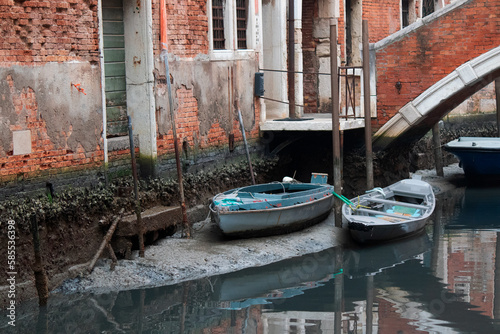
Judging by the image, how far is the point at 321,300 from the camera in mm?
8117

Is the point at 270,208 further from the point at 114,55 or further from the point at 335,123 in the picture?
the point at 114,55

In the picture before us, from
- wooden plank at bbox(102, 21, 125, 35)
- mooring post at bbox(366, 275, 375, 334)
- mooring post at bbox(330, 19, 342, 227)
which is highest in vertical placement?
wooden plank at bbox(102, 21, 125, 35)

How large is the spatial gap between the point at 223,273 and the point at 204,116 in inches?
95.0

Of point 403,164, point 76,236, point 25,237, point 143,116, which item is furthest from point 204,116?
point 403,164

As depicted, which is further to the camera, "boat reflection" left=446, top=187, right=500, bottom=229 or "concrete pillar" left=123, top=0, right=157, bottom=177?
"boat reflection" left=446, top=187, right=500, bottom=229

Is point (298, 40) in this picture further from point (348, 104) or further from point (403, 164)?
point (403, 164)

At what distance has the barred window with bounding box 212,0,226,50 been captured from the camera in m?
10.8

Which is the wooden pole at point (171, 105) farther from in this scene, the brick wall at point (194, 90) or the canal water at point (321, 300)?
the canal water at point (321, 300)

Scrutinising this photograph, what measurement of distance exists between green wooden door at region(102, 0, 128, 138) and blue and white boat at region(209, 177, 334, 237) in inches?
55.7

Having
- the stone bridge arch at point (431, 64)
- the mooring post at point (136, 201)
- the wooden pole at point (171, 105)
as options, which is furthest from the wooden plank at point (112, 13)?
the stone bridge arch at point (431, 64)

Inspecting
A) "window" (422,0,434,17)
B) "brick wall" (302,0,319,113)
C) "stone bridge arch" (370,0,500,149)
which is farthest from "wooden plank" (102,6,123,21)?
"window" (422,0,434,17)

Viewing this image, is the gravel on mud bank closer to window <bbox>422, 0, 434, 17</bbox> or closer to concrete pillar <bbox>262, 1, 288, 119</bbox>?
concrete pillar <bbox>262, 1, 288, 119</bbox>

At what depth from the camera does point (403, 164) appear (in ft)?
44.8

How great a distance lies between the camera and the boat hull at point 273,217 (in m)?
9.39
